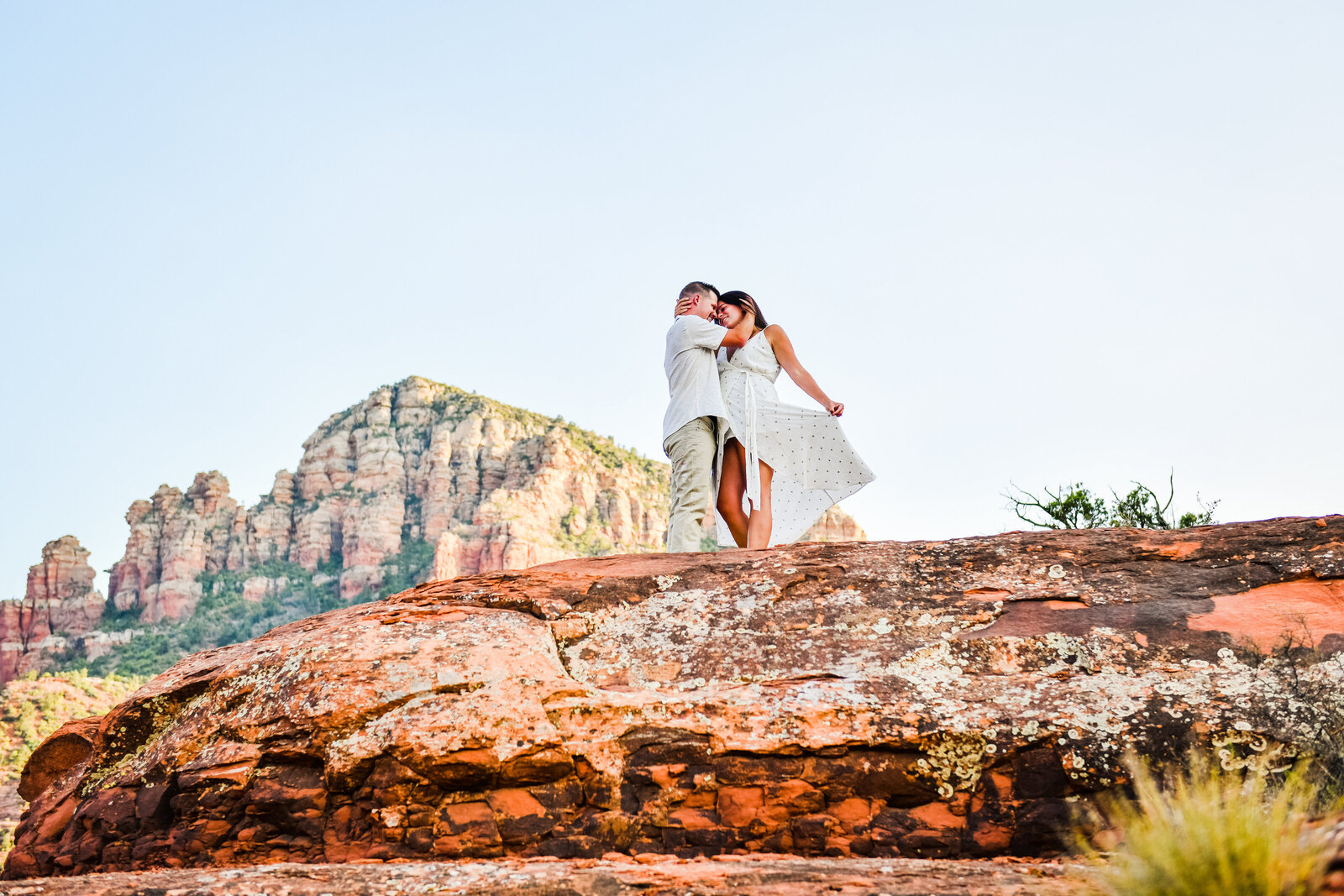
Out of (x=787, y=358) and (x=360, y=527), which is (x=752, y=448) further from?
(x=360, y=527)

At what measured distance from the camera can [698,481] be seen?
6.43 meters

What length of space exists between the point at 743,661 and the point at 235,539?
7628 centimetres

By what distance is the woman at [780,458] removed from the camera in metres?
6.62

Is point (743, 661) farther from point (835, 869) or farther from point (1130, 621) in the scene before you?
point (1130, 621)

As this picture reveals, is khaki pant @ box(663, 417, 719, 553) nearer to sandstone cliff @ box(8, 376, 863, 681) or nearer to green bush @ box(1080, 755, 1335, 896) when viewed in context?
green bush @ box(1080, 755, 1335, 896)

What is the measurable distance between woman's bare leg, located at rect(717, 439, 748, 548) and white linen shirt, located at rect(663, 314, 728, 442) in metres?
0.42

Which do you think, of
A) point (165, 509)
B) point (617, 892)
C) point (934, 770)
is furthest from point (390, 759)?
point (165, 509)

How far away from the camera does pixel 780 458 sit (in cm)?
662

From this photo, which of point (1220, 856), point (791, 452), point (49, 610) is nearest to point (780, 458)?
point (791, 452)

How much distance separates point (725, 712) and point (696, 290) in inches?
156

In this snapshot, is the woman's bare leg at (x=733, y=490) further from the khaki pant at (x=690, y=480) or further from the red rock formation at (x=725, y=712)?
the red rock formation at (x=725, y=712)

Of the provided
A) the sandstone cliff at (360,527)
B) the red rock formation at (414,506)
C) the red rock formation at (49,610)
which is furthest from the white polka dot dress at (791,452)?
the red rock formation at (49,610)

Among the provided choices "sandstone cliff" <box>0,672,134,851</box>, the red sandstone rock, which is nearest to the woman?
the red sandstone rock

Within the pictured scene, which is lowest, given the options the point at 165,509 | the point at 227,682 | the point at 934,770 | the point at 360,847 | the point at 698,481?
the point at 360,847
